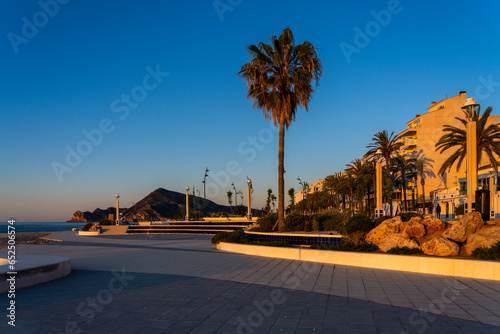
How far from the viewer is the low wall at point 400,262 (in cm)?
1065

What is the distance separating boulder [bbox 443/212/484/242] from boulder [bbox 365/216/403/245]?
1.92 m

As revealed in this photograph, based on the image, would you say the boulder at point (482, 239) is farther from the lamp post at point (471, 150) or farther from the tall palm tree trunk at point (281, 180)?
the tall palm tree trunk at point (281, 180)

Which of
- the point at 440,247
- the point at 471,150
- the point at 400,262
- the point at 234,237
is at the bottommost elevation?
the point at 234,237

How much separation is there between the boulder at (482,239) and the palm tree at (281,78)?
979cm

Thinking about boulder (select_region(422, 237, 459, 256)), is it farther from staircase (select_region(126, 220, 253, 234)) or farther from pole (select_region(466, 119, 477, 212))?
staircase (select_region(126, 220, 253, 234))

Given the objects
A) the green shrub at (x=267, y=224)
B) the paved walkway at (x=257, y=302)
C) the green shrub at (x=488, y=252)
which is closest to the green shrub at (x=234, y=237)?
the green shrub at (x=267, y=224)

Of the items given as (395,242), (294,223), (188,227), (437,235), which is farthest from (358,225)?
(188,227)

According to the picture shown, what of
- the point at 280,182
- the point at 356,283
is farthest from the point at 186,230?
the point at 356,283

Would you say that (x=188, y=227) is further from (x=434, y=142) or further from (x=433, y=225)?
(x=434, y=142)

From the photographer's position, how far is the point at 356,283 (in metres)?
10.3

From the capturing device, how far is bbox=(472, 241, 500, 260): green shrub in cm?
1125

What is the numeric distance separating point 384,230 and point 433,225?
174 cm

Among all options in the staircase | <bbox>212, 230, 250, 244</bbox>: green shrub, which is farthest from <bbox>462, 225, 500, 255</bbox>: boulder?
the staircase

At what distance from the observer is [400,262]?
12438mm
